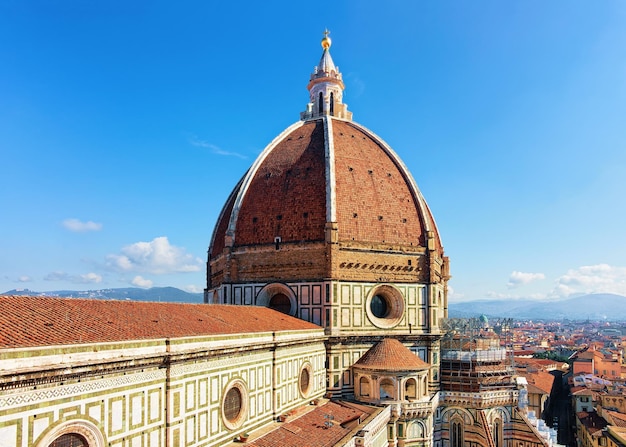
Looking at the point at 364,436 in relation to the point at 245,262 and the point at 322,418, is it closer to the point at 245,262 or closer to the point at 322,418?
the point at 322,418

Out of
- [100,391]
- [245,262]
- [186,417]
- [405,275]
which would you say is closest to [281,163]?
[245,262]

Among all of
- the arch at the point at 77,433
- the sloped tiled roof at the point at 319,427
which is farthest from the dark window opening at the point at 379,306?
A: the arch at the point at 77,433

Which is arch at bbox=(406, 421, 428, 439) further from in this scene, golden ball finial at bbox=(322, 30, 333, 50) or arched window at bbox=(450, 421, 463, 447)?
golden ball finial at bbox=(322, 30, 333, 50)

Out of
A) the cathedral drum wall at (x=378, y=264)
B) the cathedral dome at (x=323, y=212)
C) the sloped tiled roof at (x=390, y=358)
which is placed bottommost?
the sloped tiled roof at (x=390, y=358)

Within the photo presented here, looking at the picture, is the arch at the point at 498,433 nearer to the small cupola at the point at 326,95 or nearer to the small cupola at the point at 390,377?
the small cupola at the point at 390,377

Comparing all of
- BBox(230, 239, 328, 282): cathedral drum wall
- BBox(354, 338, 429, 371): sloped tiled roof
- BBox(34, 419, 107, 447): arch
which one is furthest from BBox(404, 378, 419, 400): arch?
BBox(34, 419, 107, 447): arch
